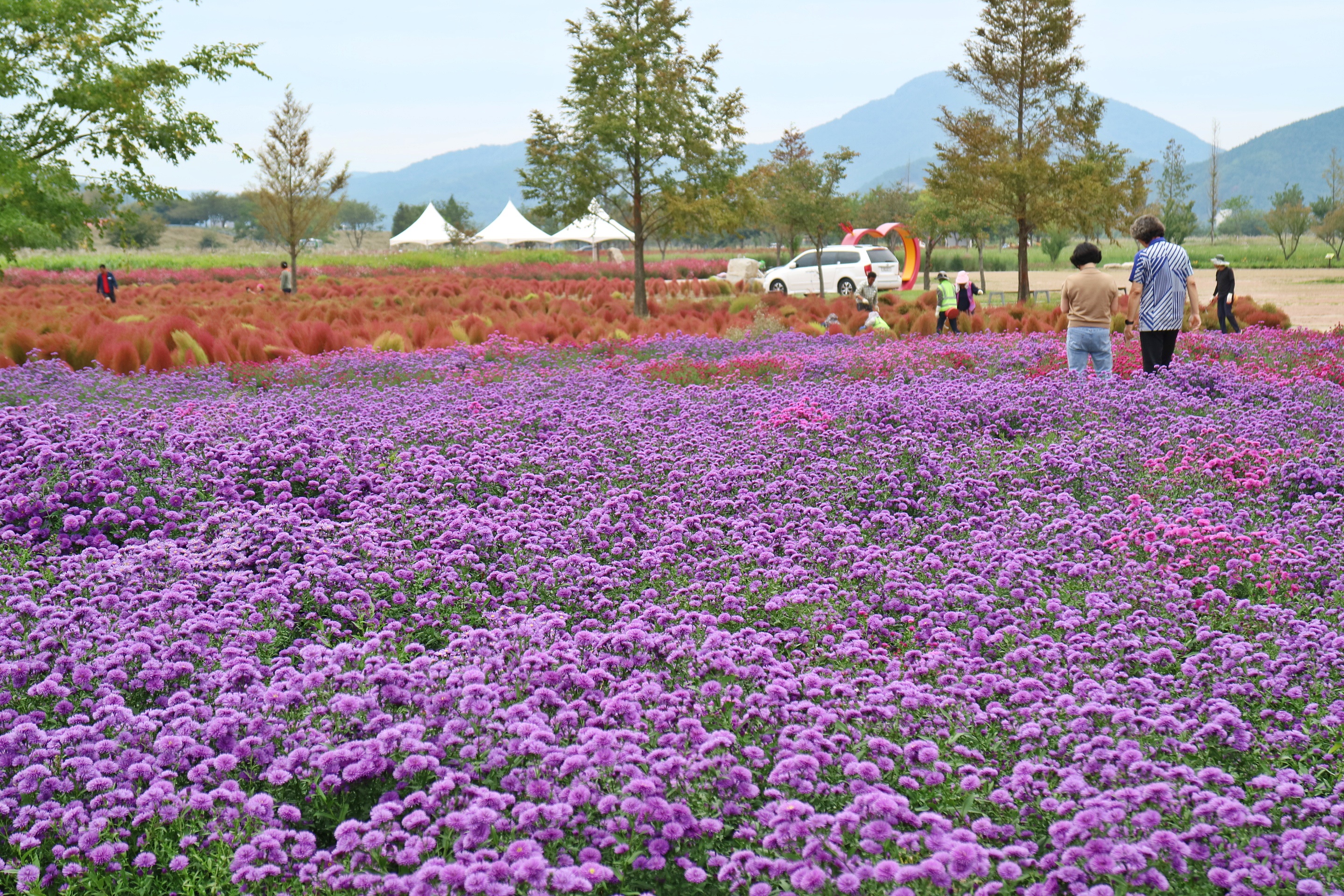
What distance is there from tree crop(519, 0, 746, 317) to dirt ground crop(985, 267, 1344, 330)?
920 cm

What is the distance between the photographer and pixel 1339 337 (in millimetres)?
12961

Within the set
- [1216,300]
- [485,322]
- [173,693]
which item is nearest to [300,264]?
[485,322]

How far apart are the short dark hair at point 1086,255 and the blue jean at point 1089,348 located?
2.13ft

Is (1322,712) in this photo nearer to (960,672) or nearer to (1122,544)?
(960,672)

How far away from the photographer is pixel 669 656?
3271mm

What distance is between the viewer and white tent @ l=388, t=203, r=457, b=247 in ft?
262

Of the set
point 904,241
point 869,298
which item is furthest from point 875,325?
point 904,241

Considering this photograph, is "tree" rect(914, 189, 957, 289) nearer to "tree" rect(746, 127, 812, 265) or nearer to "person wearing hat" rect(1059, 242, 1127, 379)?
"tree" rect(746, 127, 812, 265)

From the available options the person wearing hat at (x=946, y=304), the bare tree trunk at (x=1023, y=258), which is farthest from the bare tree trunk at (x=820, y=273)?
the person wearing hat at (x=946, y=304)

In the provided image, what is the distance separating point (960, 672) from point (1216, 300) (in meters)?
16.1

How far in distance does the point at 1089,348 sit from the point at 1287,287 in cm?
3248

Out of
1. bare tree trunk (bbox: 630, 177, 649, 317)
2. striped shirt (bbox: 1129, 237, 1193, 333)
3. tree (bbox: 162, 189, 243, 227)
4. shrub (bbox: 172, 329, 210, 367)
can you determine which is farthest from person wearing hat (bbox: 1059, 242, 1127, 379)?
tree (bbox: 162, 189, 243, 227)

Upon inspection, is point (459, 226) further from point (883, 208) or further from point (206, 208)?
point (206, 208)

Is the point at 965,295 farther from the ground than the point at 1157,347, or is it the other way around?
the point at 965,295
